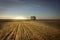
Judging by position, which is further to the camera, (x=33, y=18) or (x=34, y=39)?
(x=33, y=18)

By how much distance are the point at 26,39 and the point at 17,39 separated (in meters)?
0.71

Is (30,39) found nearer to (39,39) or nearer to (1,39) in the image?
(39,39)

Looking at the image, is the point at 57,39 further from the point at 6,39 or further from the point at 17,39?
the point at 6,39

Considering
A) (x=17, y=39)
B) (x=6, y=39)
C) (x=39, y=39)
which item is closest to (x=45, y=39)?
(x=39, y=39)

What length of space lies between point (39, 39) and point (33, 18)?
55.4m

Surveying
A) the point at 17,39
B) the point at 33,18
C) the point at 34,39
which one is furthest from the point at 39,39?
the point at 33,18

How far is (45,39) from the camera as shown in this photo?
9.77 meters

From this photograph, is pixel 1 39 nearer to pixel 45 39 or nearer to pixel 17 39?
pixel 17 39

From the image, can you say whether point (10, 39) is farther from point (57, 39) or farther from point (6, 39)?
point (57, 39)

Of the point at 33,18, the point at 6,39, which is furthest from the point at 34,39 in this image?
the point at 33,18

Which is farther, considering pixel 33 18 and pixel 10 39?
pixel 33 18

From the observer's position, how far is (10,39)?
10.0m

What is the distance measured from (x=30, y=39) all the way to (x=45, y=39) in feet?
3.65

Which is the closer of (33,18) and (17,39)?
(17,39)
